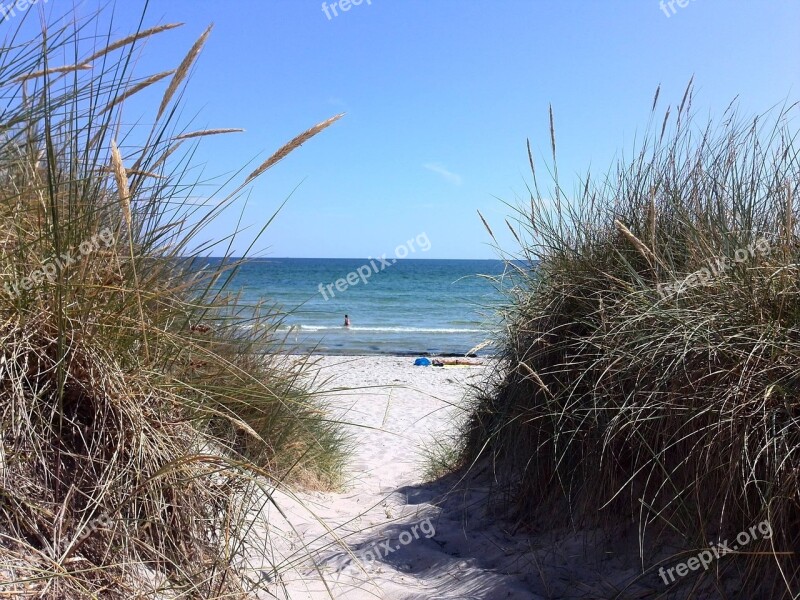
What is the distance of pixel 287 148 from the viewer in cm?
223

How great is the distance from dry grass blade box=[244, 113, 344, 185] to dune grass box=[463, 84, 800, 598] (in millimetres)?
1303

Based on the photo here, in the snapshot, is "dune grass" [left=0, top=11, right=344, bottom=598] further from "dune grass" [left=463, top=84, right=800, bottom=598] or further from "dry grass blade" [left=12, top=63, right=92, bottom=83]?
"dune grass" [left=463, top=84, right=800, bottom=598]

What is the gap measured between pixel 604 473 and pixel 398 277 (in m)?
51.0

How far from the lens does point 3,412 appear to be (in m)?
1.84

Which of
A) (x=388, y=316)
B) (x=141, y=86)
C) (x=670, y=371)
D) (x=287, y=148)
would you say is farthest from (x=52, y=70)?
(x=388, y=316)

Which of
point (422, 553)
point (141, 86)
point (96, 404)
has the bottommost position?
point (422, 553)

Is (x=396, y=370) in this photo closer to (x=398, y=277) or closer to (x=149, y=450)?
(x=149, y=450)

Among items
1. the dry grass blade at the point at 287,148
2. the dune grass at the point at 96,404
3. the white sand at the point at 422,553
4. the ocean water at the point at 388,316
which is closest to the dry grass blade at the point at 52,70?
the dune grass at the point at 96,404

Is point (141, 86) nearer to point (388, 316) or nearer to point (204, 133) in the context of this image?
point (204, 133)

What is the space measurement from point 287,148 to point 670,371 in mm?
1701

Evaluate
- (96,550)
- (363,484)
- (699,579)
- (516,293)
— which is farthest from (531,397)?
(363,484)

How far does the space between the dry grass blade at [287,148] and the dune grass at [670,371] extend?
4.28ft

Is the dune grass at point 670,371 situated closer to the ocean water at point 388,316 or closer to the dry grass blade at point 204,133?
the ocean water at point 388,316

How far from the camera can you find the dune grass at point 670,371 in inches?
85.8
